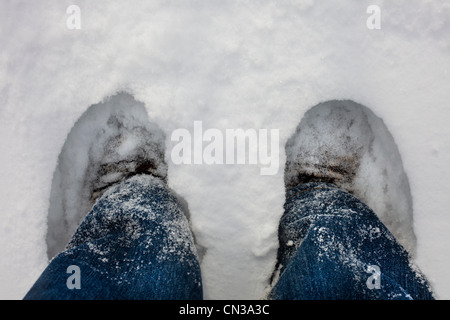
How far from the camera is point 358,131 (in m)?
1.05

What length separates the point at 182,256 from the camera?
2.40ft

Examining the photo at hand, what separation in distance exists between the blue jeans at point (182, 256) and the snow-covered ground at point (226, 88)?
0.35 feet

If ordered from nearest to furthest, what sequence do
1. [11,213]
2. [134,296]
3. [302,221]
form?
1. [134,296]
2. [302,221]
3. [11,213]

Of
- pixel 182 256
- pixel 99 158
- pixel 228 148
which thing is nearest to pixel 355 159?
pixel 228 148

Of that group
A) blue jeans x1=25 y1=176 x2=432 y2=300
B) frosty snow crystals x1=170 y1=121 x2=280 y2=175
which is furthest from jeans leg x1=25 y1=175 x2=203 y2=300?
frosty snow crystals x1=170 y1=121 x2=280 y2=175

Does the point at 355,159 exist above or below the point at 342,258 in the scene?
above

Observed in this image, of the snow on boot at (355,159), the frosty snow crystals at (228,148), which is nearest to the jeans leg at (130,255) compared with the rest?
the frosty snow crystals at (228,148)

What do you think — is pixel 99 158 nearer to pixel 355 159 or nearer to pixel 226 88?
pixel 226 88

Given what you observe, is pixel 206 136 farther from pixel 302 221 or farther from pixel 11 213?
pixel 11 213

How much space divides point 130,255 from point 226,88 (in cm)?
44

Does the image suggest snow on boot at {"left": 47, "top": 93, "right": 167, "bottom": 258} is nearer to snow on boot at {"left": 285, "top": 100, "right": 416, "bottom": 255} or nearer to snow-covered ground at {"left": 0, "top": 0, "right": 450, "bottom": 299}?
snow-covered ground at {"left": 0, "top": 0, "right": 450, "bottom": 299}

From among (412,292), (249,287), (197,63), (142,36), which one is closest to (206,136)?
(197,63)

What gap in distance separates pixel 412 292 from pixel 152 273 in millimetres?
479

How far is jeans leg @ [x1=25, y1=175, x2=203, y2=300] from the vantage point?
0.63 meters
